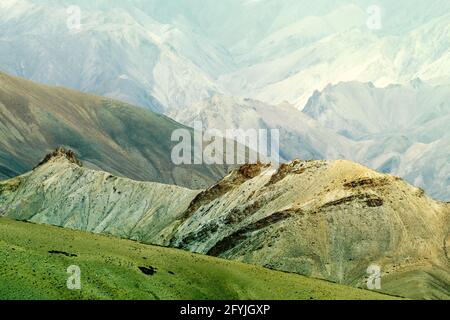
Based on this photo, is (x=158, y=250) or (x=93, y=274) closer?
(x=93, y=274)

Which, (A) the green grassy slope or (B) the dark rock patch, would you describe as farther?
(B) the dark rock patch

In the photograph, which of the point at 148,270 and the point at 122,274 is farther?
the point at 148,270

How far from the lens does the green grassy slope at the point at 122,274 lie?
115688mm

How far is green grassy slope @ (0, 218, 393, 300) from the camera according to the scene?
116 m

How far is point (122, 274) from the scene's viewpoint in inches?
5005

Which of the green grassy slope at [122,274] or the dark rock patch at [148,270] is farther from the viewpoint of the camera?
the dark rock patch at [148,270]

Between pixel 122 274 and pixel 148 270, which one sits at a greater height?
pixel 148 270
